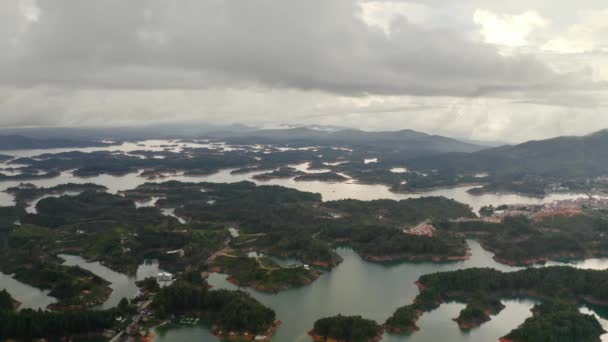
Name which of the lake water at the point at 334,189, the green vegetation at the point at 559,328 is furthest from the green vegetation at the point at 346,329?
the lake water at the point at 334,189

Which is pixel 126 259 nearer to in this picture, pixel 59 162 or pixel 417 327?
pixel 417 327

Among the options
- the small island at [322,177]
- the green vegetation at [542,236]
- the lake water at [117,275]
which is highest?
the small island at [322,177]

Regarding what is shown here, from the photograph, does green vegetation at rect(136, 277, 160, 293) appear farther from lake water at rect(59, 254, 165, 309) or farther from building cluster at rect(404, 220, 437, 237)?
building cluster at rect(404, 220, 437, 237)

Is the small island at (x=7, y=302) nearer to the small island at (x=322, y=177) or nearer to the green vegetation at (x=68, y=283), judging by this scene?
the green vegetation at (x=68, y=283)

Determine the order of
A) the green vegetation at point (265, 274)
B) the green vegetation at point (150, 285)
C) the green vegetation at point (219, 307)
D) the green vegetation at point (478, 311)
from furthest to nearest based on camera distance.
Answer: the green vegetation at point (265, 274) < the green vegetation at point (150, 285) < the green vegetation at point (478, 311) < the green vegetation at point (219, 307)

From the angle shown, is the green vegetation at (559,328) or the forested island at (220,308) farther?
the forested island at (220,308)

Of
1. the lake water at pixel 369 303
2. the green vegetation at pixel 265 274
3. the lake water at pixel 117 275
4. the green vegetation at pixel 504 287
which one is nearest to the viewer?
the lake water at pixel 369 303

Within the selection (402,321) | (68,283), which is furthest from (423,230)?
(68,283)
